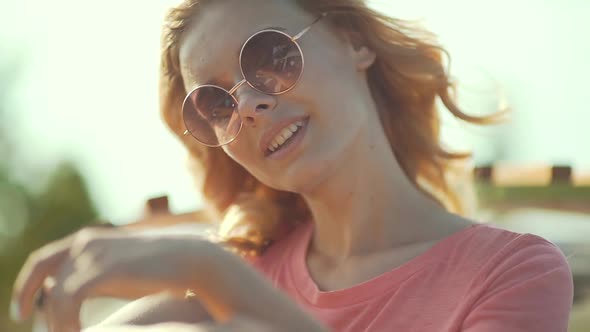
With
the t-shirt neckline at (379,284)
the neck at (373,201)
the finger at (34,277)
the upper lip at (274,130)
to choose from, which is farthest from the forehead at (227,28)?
the finger at (34,277)

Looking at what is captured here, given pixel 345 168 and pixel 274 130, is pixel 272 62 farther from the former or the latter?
pixel 345 168

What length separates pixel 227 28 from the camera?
1788 millimetres

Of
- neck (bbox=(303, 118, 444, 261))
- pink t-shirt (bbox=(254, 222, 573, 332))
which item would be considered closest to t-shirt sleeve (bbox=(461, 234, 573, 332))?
pink t-shirt (bbox=(254, 222, 573, 332))

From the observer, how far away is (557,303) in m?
1.50

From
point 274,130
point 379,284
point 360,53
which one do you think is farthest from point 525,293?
point 360,53

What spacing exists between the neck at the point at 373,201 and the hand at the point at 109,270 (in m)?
0.93

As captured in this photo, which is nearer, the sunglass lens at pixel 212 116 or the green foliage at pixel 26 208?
the sunglass lens at pixel 212 116

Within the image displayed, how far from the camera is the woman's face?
1763 millimetres

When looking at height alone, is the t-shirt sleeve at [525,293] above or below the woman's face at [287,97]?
below

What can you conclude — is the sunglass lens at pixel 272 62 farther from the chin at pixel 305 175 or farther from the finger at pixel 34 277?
the finger at pixel 34 277

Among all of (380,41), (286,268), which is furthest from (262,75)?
(286,268)

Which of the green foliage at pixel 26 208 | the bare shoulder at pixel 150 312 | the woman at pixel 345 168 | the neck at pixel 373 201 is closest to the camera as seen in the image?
the bare shoulder at pixel 150 312

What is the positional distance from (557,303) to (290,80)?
0.68 meters

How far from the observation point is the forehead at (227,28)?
5.82 ft
